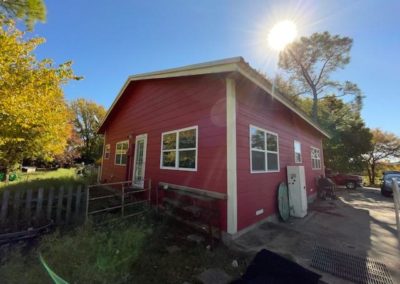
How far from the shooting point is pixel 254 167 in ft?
16.8

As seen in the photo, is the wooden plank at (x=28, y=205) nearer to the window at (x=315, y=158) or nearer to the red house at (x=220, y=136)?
the red house at (x=220, y=136)

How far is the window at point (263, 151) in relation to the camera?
16.9ft

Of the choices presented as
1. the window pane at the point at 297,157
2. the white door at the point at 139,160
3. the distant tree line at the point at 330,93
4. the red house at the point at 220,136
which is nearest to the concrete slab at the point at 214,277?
the red house at the point at 220,136

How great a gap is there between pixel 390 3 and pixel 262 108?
565 centimetres

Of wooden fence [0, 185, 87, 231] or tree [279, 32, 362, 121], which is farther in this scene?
tree [279, 32, 362, 121]

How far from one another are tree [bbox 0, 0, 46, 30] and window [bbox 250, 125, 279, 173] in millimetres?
7744

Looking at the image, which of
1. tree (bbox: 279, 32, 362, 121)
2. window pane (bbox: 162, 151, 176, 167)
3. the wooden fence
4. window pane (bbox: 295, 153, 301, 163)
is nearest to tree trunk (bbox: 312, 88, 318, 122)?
tree (bbox: 279, 32, 362, 121)

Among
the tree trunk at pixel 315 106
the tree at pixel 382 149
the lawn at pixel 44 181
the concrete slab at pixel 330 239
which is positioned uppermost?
the tree trunk at pixel 315 106

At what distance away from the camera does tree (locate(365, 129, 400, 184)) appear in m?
25.9

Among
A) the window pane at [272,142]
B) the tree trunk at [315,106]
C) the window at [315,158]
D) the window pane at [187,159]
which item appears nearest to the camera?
the window pane at [187,159]

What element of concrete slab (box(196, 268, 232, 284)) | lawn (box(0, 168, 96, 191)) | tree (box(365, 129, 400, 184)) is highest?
tree (box(365, 129, 400, 184))

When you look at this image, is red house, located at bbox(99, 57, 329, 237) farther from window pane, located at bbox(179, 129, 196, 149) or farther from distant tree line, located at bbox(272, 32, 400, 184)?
distant tree line, located at bbox(272, 32, 400, 184)

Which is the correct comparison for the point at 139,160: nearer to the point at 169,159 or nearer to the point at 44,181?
the point at 169,159

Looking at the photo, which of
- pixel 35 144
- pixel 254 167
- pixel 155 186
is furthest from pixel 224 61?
pixel 35 144
